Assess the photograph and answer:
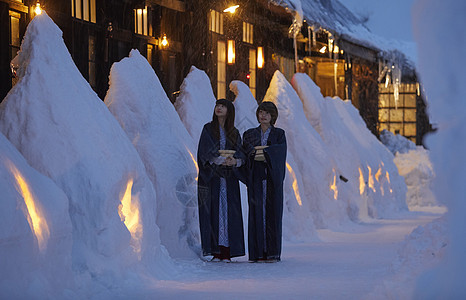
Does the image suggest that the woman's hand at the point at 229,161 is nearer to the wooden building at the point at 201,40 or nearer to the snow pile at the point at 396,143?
the wooden building at the point at 201,40

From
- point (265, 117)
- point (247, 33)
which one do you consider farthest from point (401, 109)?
point (265, 117)

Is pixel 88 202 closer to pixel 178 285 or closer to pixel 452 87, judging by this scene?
pixel 178 285

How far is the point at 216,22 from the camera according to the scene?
1478cm

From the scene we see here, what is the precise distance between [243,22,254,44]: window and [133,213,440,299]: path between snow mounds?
23.6 feet

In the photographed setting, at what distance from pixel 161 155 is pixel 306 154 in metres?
5.30

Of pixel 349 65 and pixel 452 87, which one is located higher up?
pixel 349 65

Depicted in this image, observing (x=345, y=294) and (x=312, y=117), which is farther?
(x=312, y=117)


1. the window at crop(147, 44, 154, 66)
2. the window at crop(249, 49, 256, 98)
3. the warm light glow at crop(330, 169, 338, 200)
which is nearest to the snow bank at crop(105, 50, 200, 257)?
the window at crop(147, 44, 154, 66)

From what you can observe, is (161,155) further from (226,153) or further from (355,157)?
(355,157)

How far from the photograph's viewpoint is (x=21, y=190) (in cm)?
529

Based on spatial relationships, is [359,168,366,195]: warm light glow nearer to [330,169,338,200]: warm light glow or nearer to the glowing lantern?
[330,169,338,200]: warm light glow

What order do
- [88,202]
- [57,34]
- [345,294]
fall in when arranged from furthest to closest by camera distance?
[57,34] → [88,202] → [345,294]

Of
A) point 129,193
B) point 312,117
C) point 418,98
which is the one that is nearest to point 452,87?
point 129,193

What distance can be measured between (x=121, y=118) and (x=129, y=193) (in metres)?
1.77
